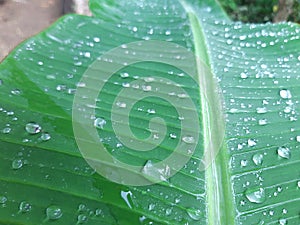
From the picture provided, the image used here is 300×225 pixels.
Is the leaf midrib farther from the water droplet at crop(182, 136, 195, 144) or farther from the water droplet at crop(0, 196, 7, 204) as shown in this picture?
the water droplet at crop(0, 196, 7, 204)

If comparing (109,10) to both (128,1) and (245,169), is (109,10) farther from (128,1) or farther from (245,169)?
(245,169)

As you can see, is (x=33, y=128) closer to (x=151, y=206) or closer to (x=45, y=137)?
(x=45, y=137)

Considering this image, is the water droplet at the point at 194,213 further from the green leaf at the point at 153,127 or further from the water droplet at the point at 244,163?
the water droplet at the point at 244,163

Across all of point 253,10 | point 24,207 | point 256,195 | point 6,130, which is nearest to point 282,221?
point 256,195

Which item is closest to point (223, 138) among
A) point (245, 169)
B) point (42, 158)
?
point (245, 169)

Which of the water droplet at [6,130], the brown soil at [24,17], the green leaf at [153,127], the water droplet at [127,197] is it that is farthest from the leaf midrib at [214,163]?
the brown soil at [24,17]

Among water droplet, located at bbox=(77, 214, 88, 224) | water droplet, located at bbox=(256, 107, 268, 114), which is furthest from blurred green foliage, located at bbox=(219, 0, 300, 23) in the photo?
water droplet, located at bbox=(77, 214, 88, 224)
